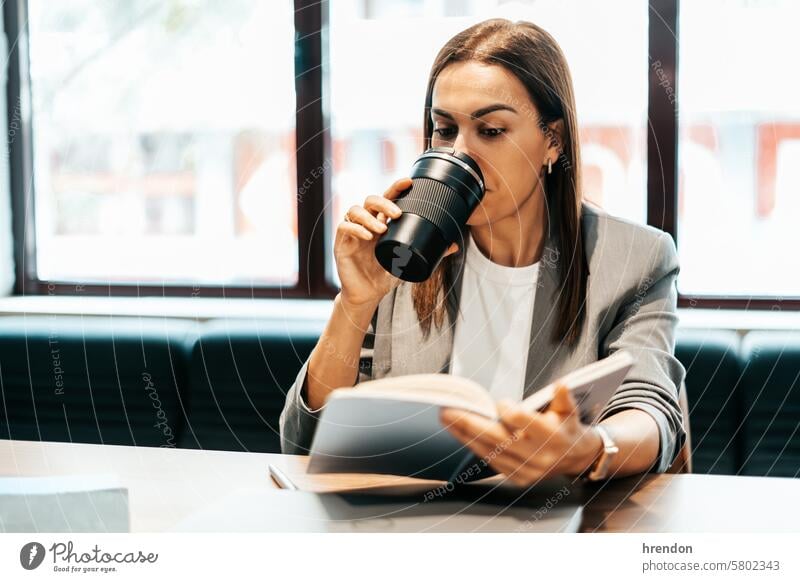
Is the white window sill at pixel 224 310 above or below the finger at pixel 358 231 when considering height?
below

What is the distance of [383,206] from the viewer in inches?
22.8

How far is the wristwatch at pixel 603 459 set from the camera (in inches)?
22.5

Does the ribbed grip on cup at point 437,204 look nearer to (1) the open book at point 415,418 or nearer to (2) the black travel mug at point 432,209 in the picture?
(2) the black travel mug at point 432,209

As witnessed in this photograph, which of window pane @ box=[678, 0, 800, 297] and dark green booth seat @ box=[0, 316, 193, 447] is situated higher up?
window pane @ box=[678, 0, 800, 297]

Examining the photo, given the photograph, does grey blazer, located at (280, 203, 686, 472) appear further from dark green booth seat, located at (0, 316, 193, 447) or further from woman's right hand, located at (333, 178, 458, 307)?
dark green booth seat, located at (0, 316, 193, 447)

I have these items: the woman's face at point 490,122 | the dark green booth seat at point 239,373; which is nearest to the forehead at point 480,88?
the woman's face at point 490,122

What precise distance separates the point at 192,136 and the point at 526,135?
0.99ft

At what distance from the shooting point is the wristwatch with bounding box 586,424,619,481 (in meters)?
0.57

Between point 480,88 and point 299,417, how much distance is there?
30cm

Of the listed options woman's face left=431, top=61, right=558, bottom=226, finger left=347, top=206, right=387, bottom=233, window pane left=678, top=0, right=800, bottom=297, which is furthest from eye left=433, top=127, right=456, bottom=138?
window pane left=678, top=0, right=800, bottom=297

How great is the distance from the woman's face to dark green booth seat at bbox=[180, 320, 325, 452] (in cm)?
20

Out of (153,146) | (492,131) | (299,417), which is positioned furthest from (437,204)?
(153,146)

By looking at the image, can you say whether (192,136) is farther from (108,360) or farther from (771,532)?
(771,532)

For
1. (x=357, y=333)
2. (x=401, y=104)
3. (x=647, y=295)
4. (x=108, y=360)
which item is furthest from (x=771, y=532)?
(x=108, y=360)
